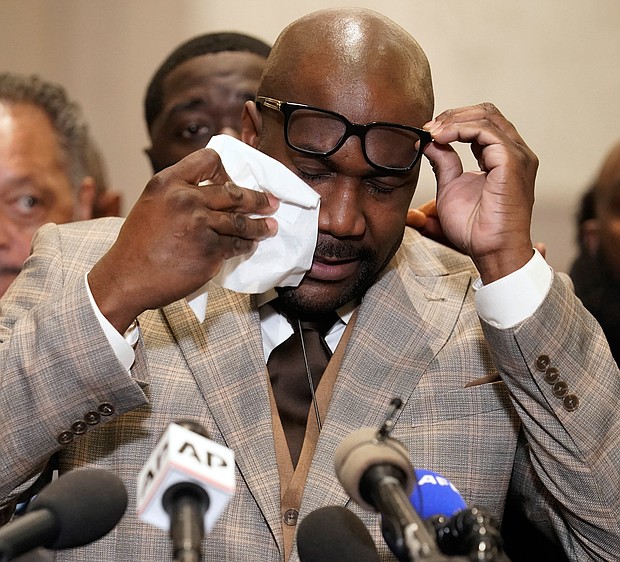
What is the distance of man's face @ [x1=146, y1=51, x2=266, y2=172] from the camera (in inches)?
107

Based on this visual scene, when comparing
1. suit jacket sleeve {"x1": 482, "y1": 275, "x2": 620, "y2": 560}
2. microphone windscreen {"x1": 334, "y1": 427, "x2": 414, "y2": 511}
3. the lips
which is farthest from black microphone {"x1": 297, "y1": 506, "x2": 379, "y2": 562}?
the lips

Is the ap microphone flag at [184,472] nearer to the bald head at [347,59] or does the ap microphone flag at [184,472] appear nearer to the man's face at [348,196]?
the man's face at [348,196]

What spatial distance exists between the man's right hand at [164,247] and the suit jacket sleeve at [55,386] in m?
0.05

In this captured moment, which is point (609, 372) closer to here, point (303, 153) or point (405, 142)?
point (405, 142)

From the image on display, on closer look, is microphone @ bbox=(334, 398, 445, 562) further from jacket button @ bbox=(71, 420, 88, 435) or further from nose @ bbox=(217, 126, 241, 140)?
nose @ bbox=(217, 126, 241, 140)

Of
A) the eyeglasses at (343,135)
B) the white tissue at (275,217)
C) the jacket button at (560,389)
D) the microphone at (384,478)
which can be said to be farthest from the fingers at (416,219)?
the microphone at (384,478)

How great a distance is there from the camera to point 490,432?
1814 millimetres

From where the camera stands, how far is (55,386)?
1.52 meters

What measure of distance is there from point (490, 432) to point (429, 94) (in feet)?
2.12

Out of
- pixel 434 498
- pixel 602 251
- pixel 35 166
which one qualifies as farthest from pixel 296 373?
pixel 602 251

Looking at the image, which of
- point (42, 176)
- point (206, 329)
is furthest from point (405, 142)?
point (42, 176)

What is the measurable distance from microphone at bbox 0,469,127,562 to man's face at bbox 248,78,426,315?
2.44 feet

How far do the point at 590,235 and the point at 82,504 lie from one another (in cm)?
238

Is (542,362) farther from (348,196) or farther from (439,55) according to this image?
(439,55)
